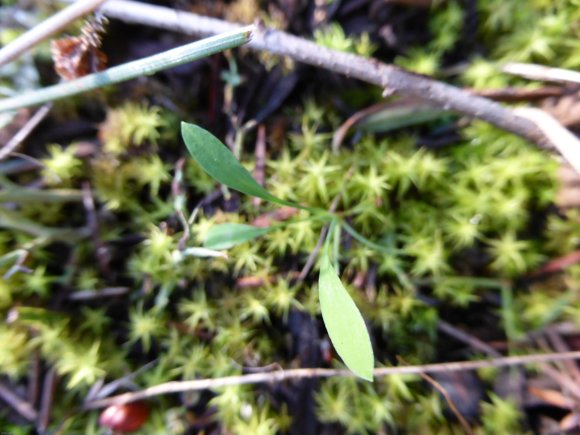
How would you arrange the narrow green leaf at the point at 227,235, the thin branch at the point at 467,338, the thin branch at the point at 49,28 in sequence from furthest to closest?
the thin branch at the point at 467,338
the narrow green leaf at the point at 227,235
the thin branch at the point at 49,28

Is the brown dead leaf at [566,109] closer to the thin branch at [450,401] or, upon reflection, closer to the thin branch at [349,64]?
the thin branch at [349,64]

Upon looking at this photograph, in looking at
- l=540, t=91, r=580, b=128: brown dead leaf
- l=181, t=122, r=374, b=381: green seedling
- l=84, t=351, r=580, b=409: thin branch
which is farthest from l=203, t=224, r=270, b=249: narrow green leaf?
l=540, t=91, r=580, b=128: brown dead leaf

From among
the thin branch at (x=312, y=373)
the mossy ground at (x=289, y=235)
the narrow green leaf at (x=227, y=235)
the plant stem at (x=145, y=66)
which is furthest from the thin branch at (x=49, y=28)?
the thin branch at (x=312, y=373)

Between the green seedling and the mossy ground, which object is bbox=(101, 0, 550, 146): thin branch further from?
the green seedling

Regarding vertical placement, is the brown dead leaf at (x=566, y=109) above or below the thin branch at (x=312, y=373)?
above

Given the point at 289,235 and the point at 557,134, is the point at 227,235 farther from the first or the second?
the point at 557,134

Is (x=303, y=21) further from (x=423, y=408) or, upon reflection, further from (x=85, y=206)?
(x=423, y=408)

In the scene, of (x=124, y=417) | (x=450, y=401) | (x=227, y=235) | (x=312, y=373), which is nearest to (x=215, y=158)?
(x=227, y=235)
